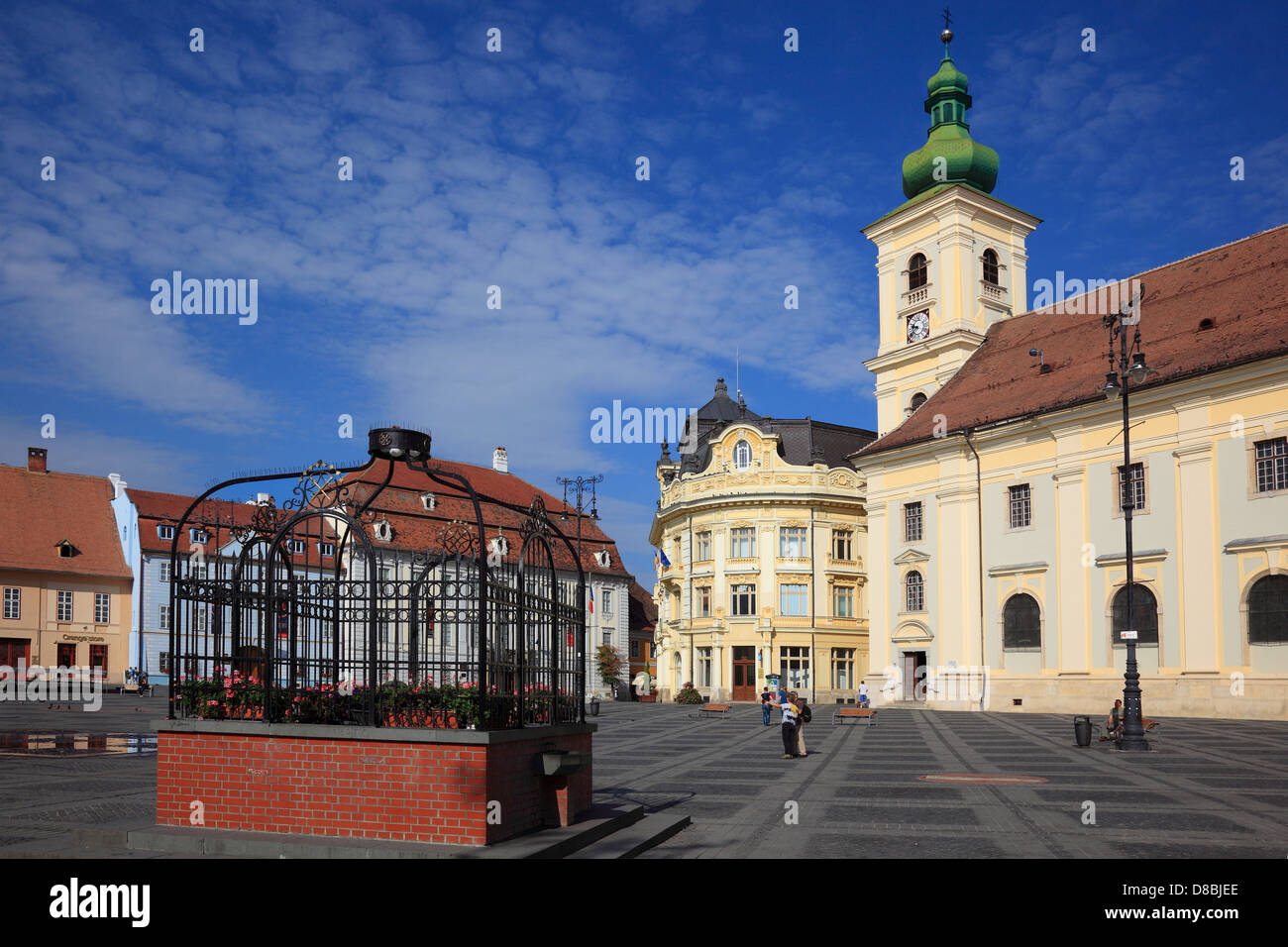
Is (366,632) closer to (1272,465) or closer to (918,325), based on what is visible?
(1272,465)

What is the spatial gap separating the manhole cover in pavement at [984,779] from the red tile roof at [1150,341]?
23.3m

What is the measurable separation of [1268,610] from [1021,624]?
10.2m

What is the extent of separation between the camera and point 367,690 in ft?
33.1

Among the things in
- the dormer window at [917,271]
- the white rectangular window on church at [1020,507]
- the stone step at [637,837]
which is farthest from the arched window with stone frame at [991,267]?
the stone step at [637,837]

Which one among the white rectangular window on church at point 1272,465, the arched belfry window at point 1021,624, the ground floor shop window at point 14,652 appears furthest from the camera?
the ground floor shop window at point 14,652

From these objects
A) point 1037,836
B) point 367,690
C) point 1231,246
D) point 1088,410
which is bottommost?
point 1037,836

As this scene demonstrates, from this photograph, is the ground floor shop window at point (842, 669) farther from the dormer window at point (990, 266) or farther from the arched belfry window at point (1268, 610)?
the arched belfry window at point (1268, 610)

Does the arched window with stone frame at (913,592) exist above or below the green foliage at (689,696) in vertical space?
above

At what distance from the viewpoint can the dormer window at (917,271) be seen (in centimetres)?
5800

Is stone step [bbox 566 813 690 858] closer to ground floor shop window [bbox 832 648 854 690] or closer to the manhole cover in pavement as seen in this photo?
the manhole cover in pavement
